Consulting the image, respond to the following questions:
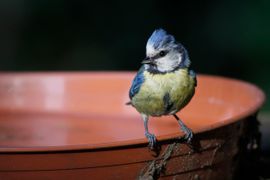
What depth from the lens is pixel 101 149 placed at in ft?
6.52

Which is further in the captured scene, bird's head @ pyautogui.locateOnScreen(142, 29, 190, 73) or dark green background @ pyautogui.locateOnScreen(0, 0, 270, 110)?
dark green background @ pyautogui.locateOnScreen(0, 0, 270, 110)

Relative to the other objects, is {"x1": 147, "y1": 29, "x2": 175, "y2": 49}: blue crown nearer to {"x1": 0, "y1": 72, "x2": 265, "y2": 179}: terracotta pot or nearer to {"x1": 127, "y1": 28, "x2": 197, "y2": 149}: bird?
{"x1": 127, "y1": 28, "x2": 197, "y2": 149}: bird

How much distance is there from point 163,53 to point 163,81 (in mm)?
104

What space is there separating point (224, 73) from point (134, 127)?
292 cm

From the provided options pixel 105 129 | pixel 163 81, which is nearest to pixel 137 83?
pixel 163 81

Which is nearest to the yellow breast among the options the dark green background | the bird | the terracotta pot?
the bird

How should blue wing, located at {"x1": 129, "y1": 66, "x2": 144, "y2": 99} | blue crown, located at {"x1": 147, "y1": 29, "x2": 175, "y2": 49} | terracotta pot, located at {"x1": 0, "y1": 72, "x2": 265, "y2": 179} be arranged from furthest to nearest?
blue wing, located at {"x1": 129, "y1": 66, "x2": 144, "y2": 99} < blue crown, located at {"x1": 147, "y1": 29, "x2": 175, "y2": 49} < terracotta pot, located at {"x1": 0, "y1": 72, "x2": 265, "y2": 179}

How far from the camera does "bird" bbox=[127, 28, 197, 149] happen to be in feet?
8.38

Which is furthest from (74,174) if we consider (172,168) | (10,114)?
(10,114)

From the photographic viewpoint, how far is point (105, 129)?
3043 millimetres

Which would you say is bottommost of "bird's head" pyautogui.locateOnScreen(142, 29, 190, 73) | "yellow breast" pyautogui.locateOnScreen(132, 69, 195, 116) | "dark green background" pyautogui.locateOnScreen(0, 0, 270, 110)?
"dark green background" pyautogui.locateOnScreen(0, 0, 270, 110)

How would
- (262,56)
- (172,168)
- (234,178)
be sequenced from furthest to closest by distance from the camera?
1. (262,56)
2. (234,178)
3. (172,168)

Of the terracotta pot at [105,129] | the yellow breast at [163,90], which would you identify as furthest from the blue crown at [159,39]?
the terracotta pot at [105,129]

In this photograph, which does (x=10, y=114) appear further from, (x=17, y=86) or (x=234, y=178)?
(x=234, y=178)
